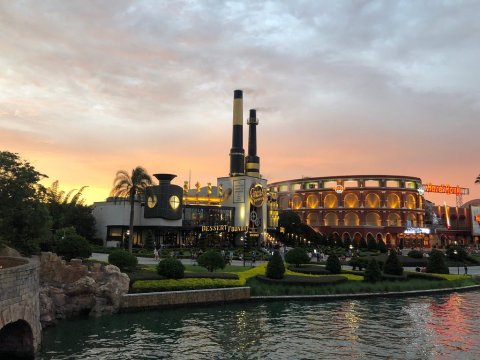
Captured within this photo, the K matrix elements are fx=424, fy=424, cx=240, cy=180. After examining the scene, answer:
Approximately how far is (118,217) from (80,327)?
55842 millimetres

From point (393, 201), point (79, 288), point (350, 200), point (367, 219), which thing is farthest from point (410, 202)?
point (79, 288)

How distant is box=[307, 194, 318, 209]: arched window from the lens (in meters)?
130

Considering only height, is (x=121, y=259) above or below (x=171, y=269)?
above

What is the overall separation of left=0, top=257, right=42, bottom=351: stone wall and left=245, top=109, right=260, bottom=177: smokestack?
92.9 m

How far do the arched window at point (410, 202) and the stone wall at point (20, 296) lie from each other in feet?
384

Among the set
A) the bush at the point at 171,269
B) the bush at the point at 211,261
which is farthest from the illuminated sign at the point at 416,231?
the bush at the point at 171,269

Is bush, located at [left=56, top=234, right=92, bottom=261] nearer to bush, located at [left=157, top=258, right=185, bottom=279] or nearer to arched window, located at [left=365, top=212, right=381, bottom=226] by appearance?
bush, located at [left=157, top=258, right=185, bottom=279]

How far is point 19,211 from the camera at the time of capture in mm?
39156

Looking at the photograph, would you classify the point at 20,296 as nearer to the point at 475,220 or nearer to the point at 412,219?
the point at 412,219

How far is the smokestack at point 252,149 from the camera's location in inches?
4451

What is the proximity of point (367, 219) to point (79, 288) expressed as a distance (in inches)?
4077

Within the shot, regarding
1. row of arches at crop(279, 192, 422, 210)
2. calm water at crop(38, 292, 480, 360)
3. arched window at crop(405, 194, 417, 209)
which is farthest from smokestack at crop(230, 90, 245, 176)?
calm water at crop(38, 292, 480, 360)

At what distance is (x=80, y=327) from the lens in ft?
88.8

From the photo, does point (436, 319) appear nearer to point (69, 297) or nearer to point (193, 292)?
point (193, 292)
